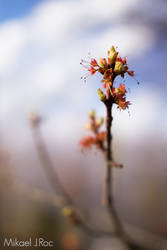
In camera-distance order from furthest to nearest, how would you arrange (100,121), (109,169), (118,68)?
(100,121), (109,169), (118,68)

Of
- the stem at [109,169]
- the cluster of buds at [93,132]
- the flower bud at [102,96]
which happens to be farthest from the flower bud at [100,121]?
the flower bud at [102,96]

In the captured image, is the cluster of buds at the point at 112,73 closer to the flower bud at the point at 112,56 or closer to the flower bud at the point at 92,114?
the flower bud at the point at 112,56

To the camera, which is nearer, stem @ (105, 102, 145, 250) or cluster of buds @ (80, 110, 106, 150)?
stem @ (105, 102, 145, 250)

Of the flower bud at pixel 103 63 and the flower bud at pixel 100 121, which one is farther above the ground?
the flower bud at pixel 103 63

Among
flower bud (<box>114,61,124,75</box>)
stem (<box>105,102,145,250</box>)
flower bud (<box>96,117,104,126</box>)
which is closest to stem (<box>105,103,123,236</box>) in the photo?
stem (<box>105,102,145,250</box>)

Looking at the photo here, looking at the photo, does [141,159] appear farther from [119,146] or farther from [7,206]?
[7,206]

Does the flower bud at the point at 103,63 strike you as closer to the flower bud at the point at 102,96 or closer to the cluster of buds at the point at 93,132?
the flower bud at the point at 102,96

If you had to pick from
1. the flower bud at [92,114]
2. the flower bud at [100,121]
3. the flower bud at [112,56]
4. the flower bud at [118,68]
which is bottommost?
the flower bud at [100,121]

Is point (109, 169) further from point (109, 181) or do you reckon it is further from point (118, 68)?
point (118, 68)

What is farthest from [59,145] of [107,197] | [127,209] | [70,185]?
[107,197]

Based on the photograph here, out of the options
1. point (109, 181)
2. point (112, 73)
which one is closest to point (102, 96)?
Answer: point (112, 73)

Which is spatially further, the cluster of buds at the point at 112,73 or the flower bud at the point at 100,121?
the flower bud at the point at 100,121

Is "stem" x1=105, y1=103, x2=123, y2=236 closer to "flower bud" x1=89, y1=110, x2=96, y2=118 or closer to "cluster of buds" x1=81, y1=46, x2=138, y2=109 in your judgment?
"cluster of buds" x1=81, y1=46, x2=138, y2=109
